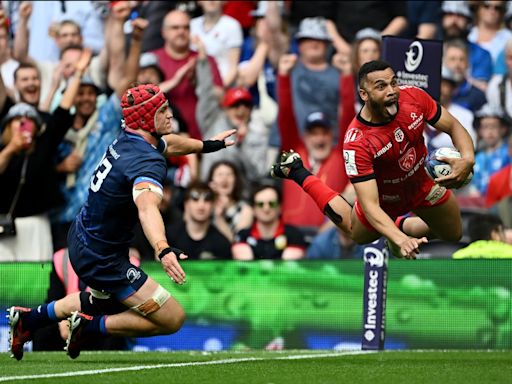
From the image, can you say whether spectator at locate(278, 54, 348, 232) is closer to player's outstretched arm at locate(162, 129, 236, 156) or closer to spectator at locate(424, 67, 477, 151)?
spectator at locate(424, 67, 477, 151)

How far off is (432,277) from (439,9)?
4525 millimetres

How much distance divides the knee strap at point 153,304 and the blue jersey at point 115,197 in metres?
0.47

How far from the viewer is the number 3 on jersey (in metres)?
9.40

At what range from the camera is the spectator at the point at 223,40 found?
52.9 feet

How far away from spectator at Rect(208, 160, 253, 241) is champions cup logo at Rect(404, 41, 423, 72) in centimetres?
370

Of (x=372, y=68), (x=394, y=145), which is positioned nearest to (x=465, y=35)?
(x=394, y=145)

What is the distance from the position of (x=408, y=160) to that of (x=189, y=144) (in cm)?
201

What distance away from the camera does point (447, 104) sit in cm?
1580

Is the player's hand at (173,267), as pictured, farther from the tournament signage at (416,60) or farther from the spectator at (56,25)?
the spectator at (56,25)

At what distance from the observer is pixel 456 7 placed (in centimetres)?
1587

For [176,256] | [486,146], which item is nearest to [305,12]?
[486,146]

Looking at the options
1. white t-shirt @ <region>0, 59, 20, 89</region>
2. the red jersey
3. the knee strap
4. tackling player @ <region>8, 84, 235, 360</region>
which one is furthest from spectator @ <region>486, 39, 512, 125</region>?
the knee strap

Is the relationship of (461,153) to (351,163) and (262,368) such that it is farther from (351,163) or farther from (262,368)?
(262,368)

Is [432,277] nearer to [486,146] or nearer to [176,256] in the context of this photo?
[486,146]
